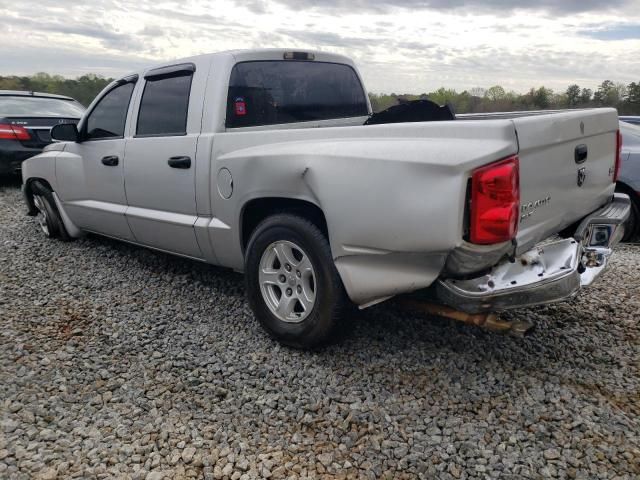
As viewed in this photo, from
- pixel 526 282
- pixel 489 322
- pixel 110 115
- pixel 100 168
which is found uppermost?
pixel 110 115

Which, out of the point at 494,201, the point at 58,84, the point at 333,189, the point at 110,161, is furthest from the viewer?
the point at 58,84

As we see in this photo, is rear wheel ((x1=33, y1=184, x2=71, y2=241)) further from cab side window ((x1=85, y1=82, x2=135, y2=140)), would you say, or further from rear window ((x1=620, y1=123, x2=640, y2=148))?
rear window ((x1=620, y1=123, x2=640, y2=148))

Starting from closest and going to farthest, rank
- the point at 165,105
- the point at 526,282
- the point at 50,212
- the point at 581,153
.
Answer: the point at 526,282 → the point at 581,153 → the point at 165,105 → the point at 50,212

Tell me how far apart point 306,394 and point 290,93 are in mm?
2162

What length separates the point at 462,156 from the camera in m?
2.30

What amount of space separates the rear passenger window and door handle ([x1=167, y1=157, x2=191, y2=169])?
0.66 feet

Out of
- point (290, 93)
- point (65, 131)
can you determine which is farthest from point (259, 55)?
point (65, 131)

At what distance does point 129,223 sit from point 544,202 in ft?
10.7

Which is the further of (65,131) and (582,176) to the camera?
(65,131)

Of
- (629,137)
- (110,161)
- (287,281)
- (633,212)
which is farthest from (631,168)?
(110,161)

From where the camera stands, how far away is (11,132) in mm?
8125

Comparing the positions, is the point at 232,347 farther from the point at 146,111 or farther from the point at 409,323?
the point at 146,111

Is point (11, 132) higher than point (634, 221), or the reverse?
point (11, 132)

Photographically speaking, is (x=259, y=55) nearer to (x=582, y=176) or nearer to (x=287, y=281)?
(x=287, y=281)
